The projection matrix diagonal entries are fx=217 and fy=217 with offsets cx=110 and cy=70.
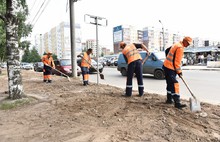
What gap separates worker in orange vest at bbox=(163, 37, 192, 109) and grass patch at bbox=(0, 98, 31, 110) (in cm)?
391

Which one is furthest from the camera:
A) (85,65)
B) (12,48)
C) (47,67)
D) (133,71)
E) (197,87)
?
(47,67)

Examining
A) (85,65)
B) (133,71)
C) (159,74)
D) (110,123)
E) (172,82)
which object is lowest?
(110,123)

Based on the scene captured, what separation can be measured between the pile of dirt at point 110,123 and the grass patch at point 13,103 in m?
0.24

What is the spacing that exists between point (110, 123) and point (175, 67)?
212 centimetres

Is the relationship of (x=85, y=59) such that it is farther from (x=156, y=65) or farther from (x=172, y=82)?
(x=156, y=65)

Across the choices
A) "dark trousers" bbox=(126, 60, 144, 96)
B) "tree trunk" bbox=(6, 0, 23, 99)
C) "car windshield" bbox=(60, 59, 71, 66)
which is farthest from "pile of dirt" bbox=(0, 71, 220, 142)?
"car windshield" bbox=(60, 59, 71, 66)

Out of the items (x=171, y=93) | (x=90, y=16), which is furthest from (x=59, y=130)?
(x=90, y=16)

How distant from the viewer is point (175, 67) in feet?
16.8

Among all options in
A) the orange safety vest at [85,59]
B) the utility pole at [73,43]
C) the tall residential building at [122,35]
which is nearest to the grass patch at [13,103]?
the orange safety vest at [85,59]

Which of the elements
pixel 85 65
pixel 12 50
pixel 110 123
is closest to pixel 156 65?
pixel 85 65

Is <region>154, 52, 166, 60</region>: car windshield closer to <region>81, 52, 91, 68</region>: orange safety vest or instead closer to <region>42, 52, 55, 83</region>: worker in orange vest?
<region>81, 52, 91, 68</region>: orange safety vest

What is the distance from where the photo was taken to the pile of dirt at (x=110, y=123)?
3.54 meters

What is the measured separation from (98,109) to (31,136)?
1779 mm

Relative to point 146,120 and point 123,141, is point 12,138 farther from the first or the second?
point 146,120
